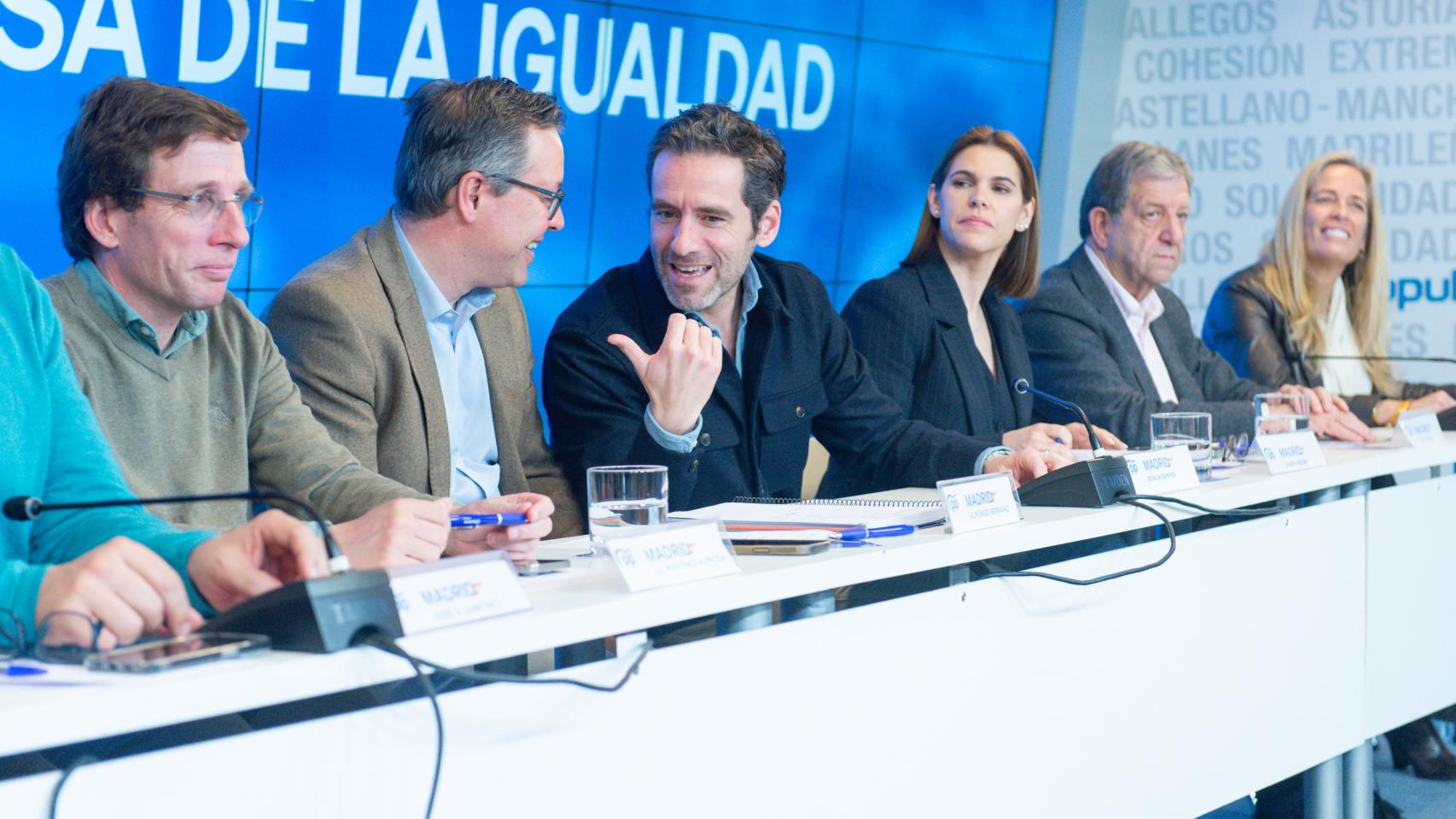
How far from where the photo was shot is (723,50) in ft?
14.3

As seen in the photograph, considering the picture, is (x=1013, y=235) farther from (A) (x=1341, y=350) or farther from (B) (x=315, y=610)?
(B) (x=315, y=610)

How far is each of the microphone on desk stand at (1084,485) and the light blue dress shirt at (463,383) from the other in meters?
0.85

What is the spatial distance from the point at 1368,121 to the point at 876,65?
1537 mm

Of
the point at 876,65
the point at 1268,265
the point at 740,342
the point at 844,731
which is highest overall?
the point at 876,65

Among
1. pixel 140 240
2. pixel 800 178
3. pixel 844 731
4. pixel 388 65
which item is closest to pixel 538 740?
pixel 844 731

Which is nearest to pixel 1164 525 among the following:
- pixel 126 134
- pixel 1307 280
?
pixel 126 134

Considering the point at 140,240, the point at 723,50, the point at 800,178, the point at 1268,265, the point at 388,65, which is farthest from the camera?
the point at 800,178

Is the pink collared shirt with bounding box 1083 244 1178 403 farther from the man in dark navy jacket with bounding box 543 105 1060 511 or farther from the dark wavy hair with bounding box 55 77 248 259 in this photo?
the dark wavy hair with bounding box 55 77 248 259

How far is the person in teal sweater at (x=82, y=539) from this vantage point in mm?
1147

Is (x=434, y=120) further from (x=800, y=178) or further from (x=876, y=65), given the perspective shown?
(x=876, y=65)

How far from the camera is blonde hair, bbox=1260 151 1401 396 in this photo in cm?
399

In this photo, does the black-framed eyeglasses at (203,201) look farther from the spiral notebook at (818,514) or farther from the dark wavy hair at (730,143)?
the dark wavy hair at (730,143)

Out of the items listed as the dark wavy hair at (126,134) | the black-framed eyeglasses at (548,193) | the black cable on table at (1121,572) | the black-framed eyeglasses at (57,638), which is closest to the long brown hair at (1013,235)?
the black-framed eyeglasses at (548,193)

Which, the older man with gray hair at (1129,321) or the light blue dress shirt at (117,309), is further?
the older man with gray hair at (1129,321)
